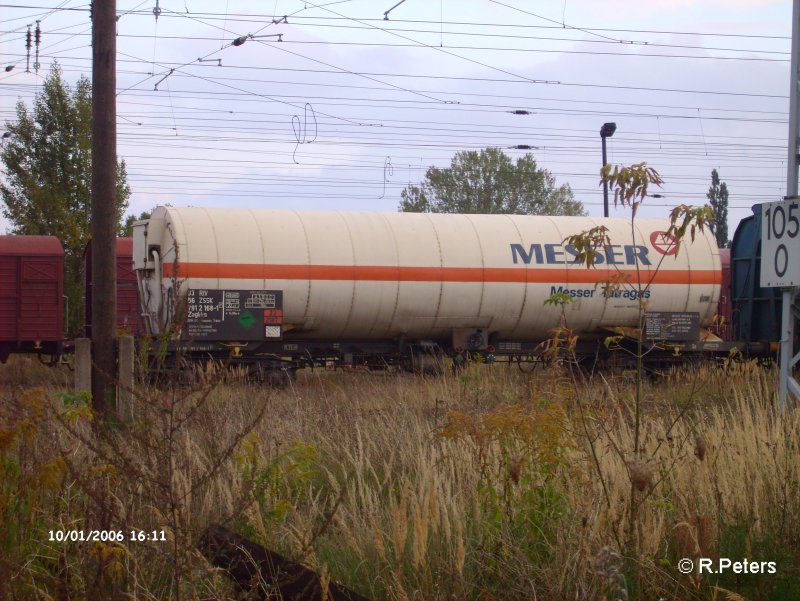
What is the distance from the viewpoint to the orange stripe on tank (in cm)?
1653

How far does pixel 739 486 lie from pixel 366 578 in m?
2.62

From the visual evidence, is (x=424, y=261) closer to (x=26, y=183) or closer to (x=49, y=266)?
(x=49, y=266)

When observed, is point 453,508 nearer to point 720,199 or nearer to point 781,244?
point 781,244

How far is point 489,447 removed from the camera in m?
6.23

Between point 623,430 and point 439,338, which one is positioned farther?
point 439,338

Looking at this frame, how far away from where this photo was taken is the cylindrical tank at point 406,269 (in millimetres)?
16734

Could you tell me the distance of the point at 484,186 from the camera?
6344cm

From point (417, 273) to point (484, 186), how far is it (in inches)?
1846

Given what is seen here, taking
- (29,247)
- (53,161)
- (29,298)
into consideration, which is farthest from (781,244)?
(53,161)

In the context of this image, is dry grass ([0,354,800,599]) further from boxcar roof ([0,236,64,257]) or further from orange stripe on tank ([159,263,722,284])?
boxcar roof ([0,236,64,257])

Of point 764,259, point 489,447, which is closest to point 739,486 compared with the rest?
point 489,447
